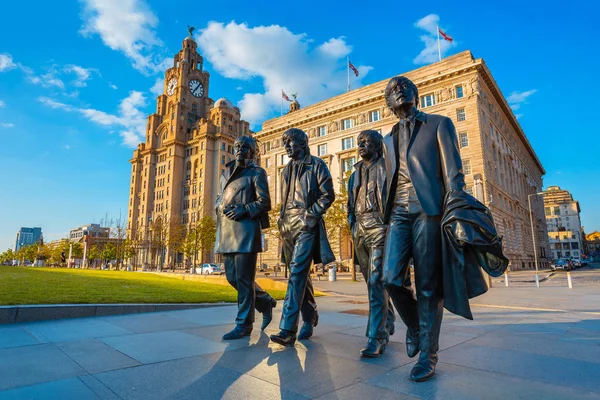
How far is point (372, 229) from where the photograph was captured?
4594 millimetres

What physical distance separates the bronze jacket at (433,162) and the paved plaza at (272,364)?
152 cm

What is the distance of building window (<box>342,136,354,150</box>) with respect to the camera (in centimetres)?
4862

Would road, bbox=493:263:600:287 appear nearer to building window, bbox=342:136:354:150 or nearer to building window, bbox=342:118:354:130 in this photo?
building window, bbox=342:136:354:150

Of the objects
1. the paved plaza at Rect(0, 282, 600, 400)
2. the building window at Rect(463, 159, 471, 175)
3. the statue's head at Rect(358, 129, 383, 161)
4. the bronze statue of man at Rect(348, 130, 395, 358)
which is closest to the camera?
the paved plaza at Rect(0, 282, 600, 400)

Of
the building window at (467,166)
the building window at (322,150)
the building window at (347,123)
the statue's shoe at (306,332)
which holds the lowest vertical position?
the statue's shoe at (306,332)

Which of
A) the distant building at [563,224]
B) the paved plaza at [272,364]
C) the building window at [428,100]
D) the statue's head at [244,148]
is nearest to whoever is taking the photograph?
the paved plaza at [272,364]

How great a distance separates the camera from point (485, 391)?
271cm

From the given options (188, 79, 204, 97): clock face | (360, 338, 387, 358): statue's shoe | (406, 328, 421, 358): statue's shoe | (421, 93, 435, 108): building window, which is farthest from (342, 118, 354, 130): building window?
(188, 79, 204, 97): clock face

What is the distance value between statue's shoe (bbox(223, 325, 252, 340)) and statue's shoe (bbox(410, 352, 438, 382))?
249cm

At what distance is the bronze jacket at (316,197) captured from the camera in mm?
4762

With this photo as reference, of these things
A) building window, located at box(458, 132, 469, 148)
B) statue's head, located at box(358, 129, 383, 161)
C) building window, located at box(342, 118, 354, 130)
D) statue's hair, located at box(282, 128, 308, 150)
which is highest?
building window, located at box(342, 118, 354, 130)

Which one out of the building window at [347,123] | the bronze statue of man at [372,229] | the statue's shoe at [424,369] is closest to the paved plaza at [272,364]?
the statue's shoe at [424,369]

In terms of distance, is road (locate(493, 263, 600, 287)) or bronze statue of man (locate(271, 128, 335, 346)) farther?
road (locate(493, 263, 600, 287))

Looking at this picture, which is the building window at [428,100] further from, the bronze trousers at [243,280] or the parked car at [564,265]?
the bronze trousers at [243,280]
